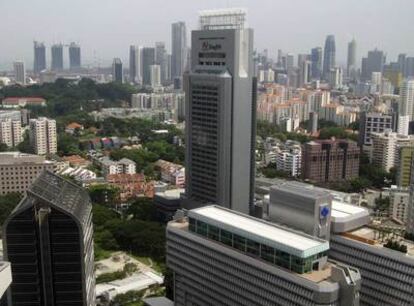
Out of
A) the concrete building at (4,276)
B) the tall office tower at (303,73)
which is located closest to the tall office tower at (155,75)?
the tall office tower at (303,73)

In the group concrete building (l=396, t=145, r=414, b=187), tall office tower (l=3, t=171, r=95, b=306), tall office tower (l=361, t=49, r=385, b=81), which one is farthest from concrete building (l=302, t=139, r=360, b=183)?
tall office tower (l=361, t=49, r=385, b=81)

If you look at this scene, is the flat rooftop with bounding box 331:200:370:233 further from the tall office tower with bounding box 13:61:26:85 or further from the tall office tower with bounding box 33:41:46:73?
the tall office tower with bounding box 33:41:46:73

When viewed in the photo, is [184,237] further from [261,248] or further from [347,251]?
[347,251]

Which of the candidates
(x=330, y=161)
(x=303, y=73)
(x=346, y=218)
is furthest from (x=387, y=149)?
(x=303, y=73)

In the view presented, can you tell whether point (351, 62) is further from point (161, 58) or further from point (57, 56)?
point (57, 56)

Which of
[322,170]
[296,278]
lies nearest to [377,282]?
[296,278]
